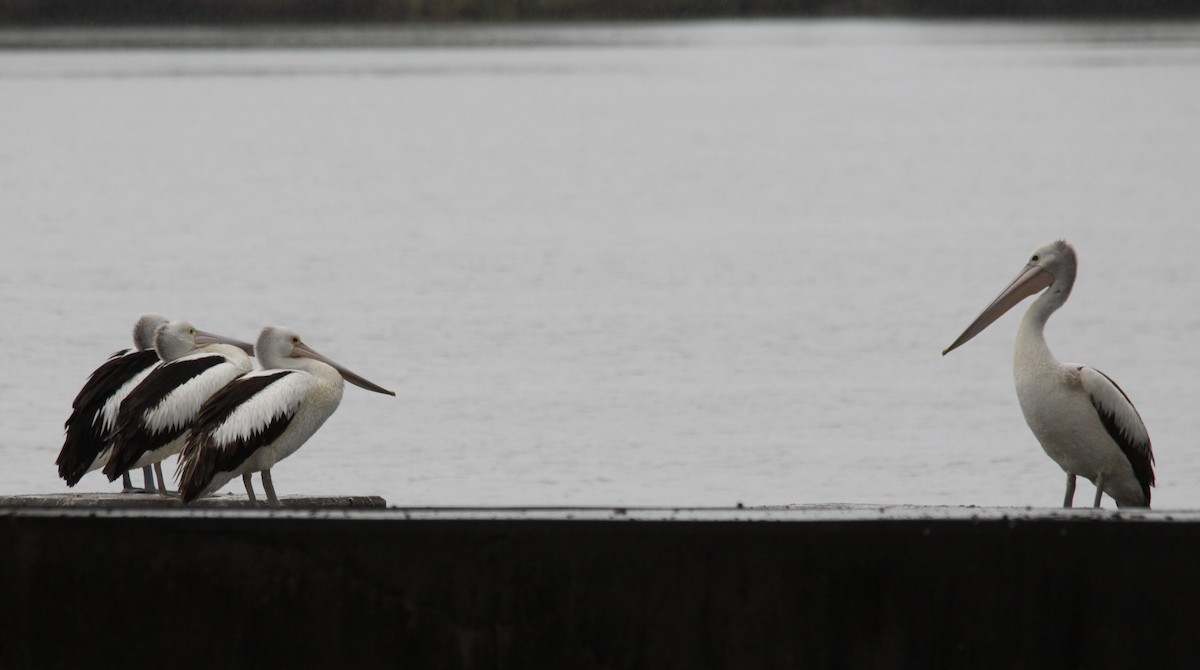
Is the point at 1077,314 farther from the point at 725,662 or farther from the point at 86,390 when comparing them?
the point at 725,662

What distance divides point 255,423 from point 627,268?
9163 mm

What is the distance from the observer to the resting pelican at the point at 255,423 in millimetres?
4383

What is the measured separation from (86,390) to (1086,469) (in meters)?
2.80

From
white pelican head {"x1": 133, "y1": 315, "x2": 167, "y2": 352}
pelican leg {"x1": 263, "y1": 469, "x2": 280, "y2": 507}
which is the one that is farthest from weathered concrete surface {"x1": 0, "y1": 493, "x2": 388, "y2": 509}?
white pelican head {"x1": 133, "y1": 315, "x2": 167, "y2": 352}

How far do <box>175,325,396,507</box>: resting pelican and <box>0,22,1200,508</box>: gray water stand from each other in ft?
5.01

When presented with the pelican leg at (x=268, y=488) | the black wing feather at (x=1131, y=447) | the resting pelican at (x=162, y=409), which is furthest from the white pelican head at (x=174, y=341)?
the black wing feather at (x=1131, y=447)

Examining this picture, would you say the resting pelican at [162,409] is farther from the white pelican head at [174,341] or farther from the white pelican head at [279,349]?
the white pelican head at [174,341]

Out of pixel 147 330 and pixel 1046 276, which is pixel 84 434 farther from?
pixel 1046 276

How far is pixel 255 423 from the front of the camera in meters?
4.46

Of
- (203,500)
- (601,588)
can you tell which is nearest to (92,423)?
(203,500)

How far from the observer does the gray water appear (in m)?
7.00

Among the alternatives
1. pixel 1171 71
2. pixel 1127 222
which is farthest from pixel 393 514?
pixel 1171 71

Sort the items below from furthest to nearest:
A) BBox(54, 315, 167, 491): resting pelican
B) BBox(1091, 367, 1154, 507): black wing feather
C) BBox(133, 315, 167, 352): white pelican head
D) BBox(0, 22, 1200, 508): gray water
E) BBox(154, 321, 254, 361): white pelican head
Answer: BBox(0, 22, 1200, 508): gray water, BBox(133, 315, 167, 352): white pelican head, BBox(154, 321, 254, 361): white pelican head, BBox(54, 315, 167, 491): resting pelican, BBox(1091, 367, 1154, 507): black wing feather

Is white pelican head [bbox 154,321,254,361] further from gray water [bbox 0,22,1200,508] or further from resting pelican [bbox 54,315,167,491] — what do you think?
gray water [bbox 0,22,1200,508]
